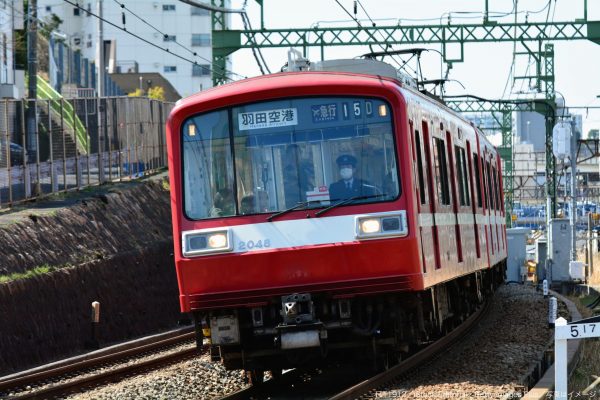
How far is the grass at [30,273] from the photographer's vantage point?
19922mm

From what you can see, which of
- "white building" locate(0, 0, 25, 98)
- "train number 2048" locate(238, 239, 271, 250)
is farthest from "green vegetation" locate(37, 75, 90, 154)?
"train number 2048" locate(238, 239, 271, 250)

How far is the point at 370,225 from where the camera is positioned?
11.9 metres

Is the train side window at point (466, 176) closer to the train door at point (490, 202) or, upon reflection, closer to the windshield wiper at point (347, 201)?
the train door at point (490, 202)

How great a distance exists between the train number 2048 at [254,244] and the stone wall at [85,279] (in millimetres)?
5985

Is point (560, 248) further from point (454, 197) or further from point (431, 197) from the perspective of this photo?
point (431, 197)

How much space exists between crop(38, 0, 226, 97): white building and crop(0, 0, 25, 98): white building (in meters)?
39.4

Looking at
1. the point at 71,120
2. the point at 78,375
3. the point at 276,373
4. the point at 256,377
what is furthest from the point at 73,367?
the point at 71,120

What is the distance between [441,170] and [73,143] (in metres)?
15.1

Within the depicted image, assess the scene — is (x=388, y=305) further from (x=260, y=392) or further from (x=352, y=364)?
(x=352, y=364)

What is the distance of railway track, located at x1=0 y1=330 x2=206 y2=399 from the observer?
13992 millimetres

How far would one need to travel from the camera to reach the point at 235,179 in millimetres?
12125

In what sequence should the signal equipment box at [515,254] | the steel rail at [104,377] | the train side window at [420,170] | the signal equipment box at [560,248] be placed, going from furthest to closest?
the signal equipment box at [515,254], the signal equipment box at [560,248], the steel rail at [104,377], the train side window at [420,170]

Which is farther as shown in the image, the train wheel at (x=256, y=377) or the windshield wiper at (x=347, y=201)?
the train wheel at (x=256, y=377)

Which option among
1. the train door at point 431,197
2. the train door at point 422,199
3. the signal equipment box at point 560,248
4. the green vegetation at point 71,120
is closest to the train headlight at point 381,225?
the train door at point 422,199
